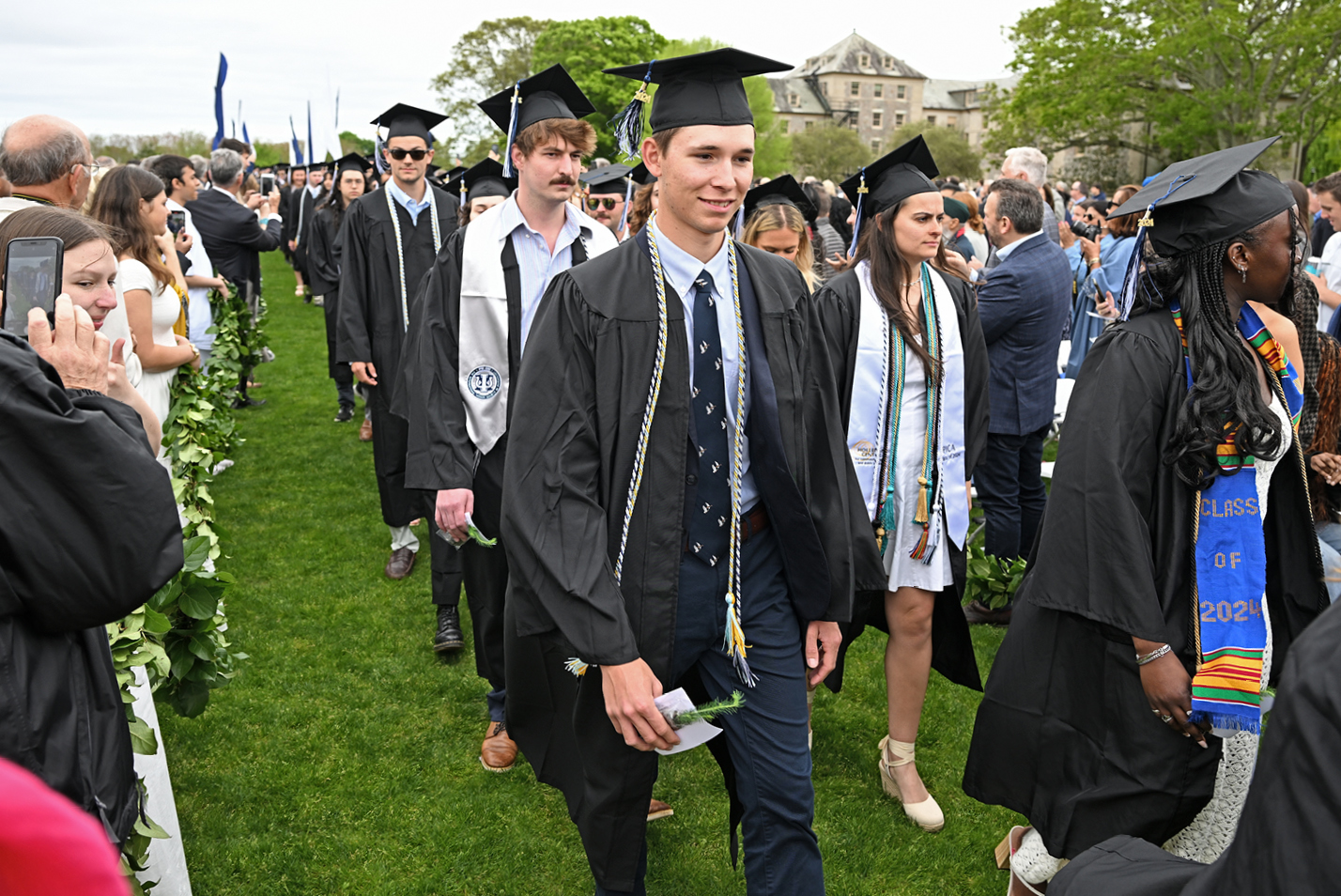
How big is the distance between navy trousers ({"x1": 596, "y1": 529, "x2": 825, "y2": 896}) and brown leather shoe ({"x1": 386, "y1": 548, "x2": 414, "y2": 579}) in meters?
4.02

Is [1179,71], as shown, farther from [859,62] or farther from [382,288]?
[859,62]

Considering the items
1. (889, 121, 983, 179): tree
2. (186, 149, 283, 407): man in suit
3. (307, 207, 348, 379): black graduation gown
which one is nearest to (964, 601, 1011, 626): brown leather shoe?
(307, 207, 348, 379): black graduation gown

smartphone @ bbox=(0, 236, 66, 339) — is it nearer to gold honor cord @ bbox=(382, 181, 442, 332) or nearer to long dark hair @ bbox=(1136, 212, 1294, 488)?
long dark hair @ bbox=(1136, 212, 1294, 488)

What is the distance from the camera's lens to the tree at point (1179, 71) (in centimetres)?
3484

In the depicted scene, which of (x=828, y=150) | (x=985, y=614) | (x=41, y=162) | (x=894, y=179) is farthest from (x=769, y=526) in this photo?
(x=828, y=150)

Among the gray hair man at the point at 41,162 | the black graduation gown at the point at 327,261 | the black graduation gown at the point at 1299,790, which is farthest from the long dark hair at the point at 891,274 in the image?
the black graduation gown at the point at 327,261

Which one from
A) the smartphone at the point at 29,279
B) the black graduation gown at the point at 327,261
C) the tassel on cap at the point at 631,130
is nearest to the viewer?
the smartphone at the point at 29,279

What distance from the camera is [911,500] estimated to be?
3.87m

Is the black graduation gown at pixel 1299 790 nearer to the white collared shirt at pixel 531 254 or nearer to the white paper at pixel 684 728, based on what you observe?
the white paper at pixel 684 728

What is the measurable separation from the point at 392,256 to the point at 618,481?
384 cm

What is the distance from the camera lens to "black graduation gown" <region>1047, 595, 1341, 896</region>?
98cm

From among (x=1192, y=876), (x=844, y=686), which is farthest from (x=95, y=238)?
(x=844, y=686)

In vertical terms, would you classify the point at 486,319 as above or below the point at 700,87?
below

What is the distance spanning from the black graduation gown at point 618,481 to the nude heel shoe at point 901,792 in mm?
1473
